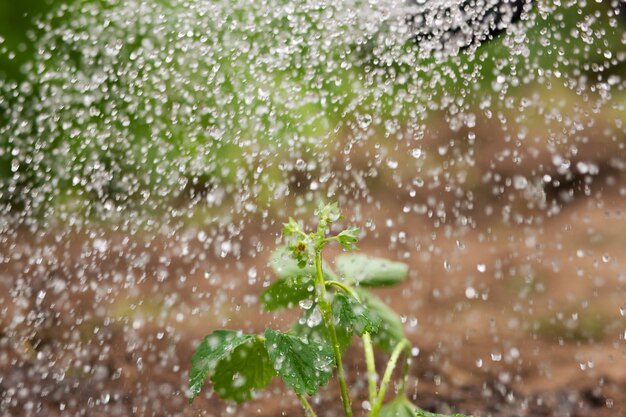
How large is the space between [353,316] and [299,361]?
61 mm

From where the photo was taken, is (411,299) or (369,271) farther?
(411,299)

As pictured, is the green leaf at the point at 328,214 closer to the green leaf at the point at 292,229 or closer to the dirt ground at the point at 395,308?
the green leaf at the point at 292,229

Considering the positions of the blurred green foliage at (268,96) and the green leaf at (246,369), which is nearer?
the green leaf at (246,369)

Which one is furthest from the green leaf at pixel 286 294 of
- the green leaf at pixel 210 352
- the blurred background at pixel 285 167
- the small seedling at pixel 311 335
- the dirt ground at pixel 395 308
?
the blurred background at pixel 285 167

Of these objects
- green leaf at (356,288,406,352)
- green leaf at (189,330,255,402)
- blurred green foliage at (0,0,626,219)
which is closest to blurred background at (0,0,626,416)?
blurred green foliage at (0,0,626,219)

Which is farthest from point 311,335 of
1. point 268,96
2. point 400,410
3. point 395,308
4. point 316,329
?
point 268,96

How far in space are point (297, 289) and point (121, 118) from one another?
5.30 ft

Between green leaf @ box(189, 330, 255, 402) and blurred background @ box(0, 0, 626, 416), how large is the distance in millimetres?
872

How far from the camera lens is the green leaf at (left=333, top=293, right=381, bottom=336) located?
0.56m

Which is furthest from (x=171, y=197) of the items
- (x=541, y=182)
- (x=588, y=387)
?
(x=588, y=387)

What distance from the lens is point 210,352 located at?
59 cm

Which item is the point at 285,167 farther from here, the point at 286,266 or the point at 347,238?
the point at 347,238

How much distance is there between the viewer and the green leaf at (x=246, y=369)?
0.67m

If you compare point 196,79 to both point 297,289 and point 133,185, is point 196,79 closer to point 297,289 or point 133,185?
point 133,185
